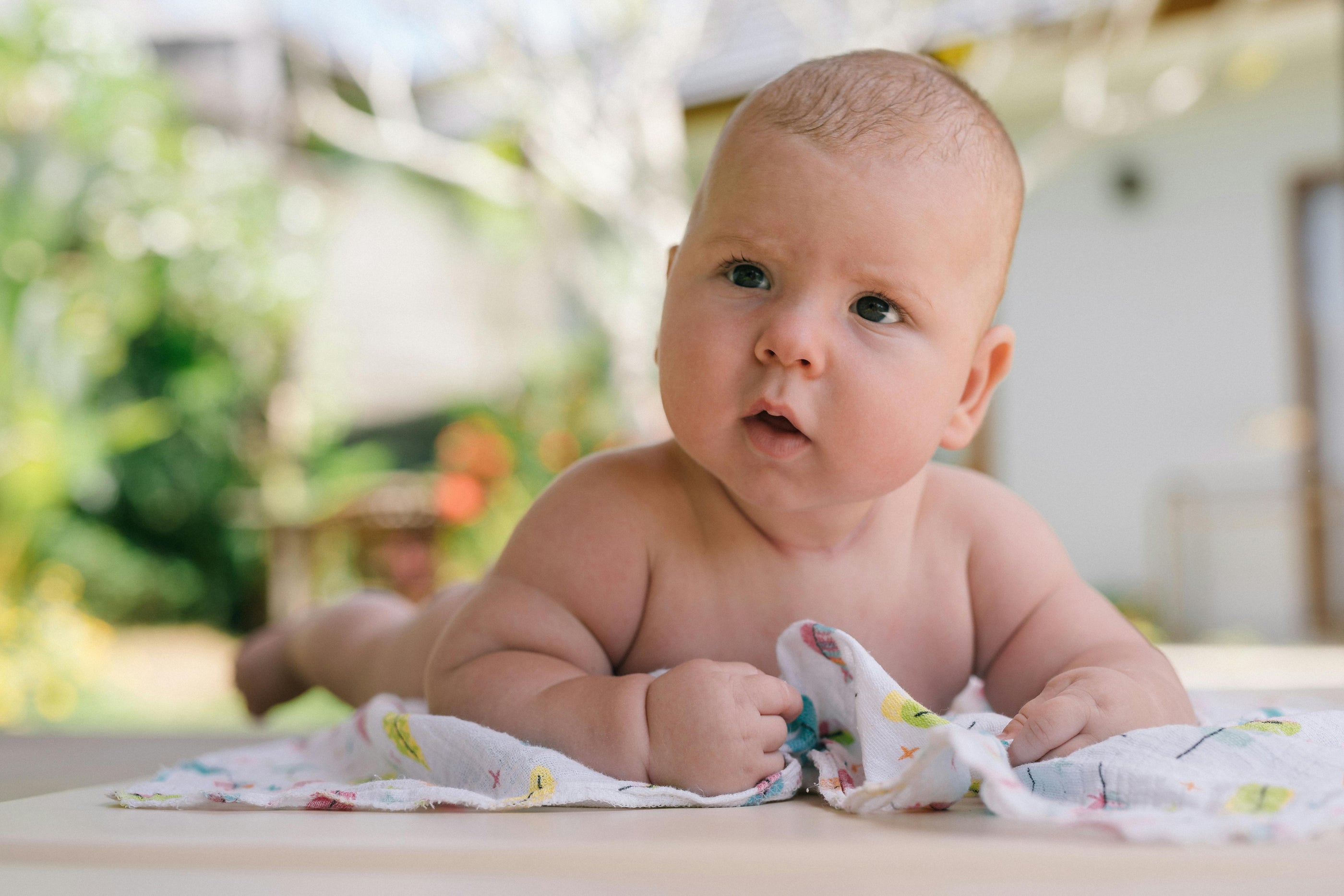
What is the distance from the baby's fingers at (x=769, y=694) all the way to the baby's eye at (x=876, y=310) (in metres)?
0.29

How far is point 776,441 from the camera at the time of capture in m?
0.84

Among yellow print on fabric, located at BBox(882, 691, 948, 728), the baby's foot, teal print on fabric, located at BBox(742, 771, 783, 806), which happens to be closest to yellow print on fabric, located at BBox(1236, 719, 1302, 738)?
yellow print on fabric, located at BBox(882, 691, 948, 728)

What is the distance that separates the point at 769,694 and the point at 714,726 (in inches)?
1.9

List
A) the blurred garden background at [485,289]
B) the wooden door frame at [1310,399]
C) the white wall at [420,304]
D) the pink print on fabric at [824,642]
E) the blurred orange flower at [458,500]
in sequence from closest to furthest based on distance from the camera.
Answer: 1. the pink print on fabric at [824,642]
2. the blurred garden background at [485,289]
3. the blurred orange flower at [458,500]
4. the wooden door frame at [1310,399]
5. the white wall at [420,304]

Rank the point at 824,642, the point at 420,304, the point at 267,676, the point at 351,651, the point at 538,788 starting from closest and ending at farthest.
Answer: the point at 538,788, the point at 824,642, the point at 351,651, the point at 267,676, the point at 420,304

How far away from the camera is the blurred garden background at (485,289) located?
16.0 feet

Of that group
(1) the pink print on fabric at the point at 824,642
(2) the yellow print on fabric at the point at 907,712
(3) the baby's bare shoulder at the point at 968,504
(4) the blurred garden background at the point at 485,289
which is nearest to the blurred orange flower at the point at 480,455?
(4) the blurred garden background at the point at 485,289

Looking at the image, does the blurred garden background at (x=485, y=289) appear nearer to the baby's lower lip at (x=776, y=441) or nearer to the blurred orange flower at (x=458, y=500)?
the blurred orange flower at (x=458, y=500)

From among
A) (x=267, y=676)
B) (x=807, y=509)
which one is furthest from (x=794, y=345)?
(x=267, y=676)

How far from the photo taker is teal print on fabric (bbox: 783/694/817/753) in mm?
861

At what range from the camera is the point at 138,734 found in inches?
56.6

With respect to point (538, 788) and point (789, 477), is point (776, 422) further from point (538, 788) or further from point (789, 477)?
point (538, 788)

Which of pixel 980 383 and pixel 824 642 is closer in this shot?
pixel 824 642

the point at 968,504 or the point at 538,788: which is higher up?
the point at 968,504
